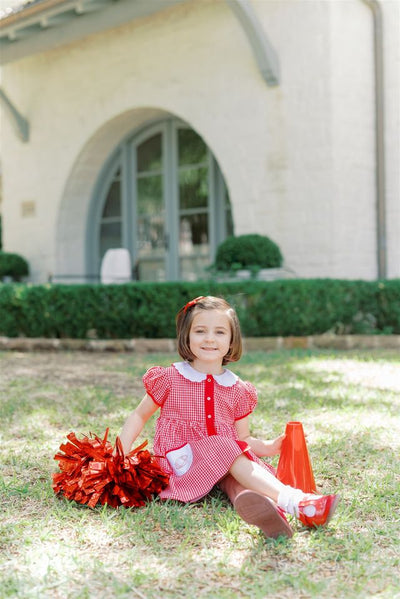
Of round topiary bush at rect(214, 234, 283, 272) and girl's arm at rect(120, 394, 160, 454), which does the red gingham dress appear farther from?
round topiary bush at rect(214, 234, 283, 272)

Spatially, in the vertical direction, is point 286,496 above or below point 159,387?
below

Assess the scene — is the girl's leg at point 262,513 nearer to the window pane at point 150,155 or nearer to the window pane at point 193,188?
the window pane at point 193,188

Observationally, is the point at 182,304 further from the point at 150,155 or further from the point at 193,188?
the point at 150,155

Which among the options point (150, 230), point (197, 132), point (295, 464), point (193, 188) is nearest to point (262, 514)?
point (295, 464)

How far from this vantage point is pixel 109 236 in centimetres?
1144

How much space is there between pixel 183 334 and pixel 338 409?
165 centimetres

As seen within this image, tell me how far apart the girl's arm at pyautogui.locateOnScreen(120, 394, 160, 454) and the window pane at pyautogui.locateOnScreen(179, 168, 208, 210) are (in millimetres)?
7686

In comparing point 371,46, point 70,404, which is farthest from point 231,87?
point 70,404

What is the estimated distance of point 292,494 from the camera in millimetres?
2205

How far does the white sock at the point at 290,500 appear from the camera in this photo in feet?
7.17

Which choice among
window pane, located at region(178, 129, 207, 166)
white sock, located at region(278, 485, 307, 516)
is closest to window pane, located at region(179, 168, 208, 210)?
window pane, located at region(178, 129, 207, 166)

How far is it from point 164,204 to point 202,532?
344 inches

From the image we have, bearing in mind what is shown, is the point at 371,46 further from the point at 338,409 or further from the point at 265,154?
the point at 338,409

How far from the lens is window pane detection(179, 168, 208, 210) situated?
10.1 m
